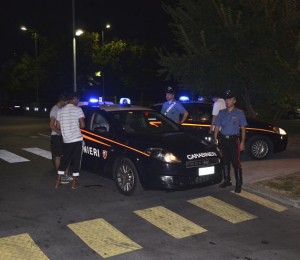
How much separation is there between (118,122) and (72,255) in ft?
11.0

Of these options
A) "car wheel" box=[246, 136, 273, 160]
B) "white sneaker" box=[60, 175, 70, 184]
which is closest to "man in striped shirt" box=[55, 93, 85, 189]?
"white sneaker" box=[60, 175, 70, 184]

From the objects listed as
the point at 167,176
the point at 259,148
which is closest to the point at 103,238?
the point at 167,176

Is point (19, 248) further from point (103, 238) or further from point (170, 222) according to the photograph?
point (170, 222)

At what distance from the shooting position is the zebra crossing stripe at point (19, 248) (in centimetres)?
486

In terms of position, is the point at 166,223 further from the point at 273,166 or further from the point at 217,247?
the point at 273,166

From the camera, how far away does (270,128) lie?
11000 mm

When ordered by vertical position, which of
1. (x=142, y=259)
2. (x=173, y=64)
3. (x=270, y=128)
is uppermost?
(x=173, y=64)

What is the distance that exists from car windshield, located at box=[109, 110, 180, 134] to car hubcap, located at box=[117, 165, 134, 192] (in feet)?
2.45

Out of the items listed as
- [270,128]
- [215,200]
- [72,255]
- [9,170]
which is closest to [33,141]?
[9,170]

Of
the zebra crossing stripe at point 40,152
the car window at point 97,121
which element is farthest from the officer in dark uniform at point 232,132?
the zebra crossing stripe at point 40,152

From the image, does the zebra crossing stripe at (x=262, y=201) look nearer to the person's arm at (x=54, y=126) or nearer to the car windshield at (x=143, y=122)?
the car windshield at (x=143, y=122)

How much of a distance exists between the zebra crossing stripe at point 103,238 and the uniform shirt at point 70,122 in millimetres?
2029

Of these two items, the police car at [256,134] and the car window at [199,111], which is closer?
the police car at [256,134]

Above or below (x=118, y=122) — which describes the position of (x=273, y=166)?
below
